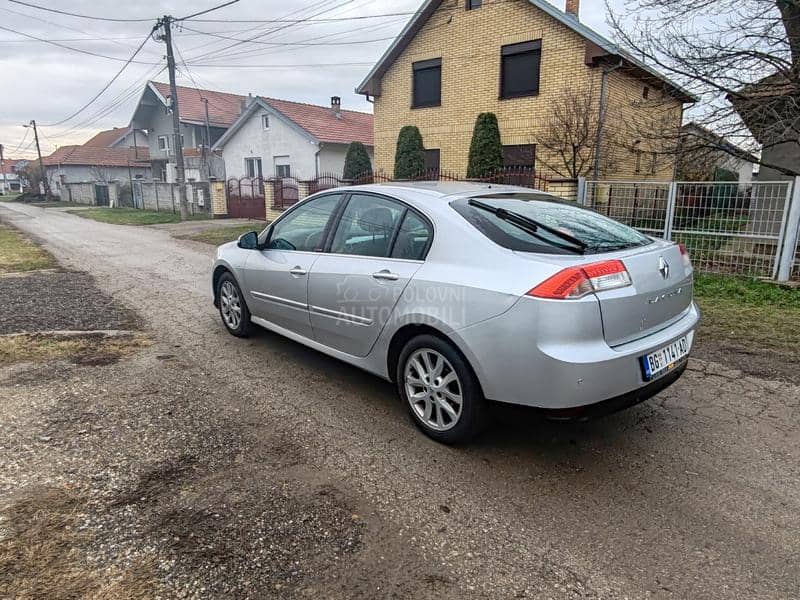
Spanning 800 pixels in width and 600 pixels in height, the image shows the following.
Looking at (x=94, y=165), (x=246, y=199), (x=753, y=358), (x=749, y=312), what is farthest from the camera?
(x=94, y=165)

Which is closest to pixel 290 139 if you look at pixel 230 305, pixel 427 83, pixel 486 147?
pixel 427 83

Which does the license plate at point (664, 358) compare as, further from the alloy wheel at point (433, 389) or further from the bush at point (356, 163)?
the bush at point (356, 163)

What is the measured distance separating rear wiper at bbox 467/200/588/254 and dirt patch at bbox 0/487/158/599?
2.45m

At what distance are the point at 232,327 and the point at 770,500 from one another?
4.40 meters

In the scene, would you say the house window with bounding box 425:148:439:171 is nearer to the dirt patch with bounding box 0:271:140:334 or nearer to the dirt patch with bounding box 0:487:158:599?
the dirt patch with bounding box 0:271:140:334

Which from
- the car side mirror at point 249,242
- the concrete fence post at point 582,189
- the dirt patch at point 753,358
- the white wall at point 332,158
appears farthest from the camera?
the white wall at point 332,158

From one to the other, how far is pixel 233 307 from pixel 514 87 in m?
13.1

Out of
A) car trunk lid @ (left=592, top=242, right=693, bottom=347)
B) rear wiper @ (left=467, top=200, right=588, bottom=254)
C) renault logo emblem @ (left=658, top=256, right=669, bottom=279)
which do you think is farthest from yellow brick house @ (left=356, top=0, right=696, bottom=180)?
rear wiper @ (left=467, top=200, right=588, bottom=254)

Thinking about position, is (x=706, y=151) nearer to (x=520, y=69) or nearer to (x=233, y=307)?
(x=520, y=69)

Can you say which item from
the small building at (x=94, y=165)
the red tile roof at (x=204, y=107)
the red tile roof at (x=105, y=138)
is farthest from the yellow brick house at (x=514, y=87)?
the red tile roof at (x=105, y=138)

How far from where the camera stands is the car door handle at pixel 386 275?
3.22 metres

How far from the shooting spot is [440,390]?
3.06 metres

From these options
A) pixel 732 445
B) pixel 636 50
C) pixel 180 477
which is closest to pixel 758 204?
pixel 636 50

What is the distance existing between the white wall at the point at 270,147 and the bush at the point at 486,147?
10.1m
